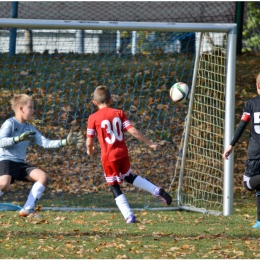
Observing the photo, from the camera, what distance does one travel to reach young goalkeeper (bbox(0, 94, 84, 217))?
6.44 meters

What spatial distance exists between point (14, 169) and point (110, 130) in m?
1.13

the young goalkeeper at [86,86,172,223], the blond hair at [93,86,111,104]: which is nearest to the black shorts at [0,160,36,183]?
the young goalkeeper at [86,86,172,223]

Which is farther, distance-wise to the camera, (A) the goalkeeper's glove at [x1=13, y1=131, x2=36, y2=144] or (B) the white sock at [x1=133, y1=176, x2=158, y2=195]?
(B) the white sock at [x1=133, y1=176, x2=158, y2=195]

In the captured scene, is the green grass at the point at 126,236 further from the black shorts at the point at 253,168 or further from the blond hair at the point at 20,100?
the blond hair at the point at 20,100

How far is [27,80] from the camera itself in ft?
37.1

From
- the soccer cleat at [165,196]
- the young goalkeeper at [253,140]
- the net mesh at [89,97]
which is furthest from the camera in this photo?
the net mesh at [89,97]

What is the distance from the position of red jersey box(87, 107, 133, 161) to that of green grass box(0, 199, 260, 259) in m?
0.81

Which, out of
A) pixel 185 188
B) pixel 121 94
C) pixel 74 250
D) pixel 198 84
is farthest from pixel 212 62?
pixel 74 250

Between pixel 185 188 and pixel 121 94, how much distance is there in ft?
10.2

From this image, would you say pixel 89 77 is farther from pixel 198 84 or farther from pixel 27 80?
pixel 198 84

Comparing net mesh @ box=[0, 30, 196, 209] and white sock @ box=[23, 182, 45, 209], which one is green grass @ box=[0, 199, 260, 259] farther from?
net mesh @ box=[0, 30, 196, 209]

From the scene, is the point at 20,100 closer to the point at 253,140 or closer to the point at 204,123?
the point at 253,140

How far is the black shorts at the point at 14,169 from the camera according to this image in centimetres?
655

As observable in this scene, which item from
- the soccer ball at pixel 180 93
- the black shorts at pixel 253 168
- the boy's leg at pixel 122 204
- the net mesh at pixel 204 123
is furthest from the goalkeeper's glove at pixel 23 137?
the net mesh at pixel 204 123
